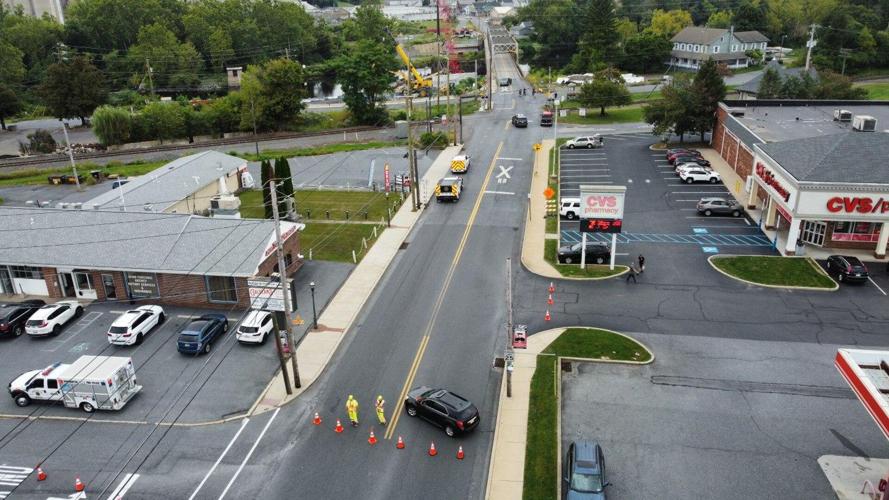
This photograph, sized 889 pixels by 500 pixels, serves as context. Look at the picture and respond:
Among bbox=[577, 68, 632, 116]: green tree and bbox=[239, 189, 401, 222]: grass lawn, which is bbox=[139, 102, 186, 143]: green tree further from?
bbox=[577, 68, 632, 116]: green tree

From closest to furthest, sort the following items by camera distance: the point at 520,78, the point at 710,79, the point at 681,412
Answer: the point at 681,412 → the point at 710,79 → the point at 520,78

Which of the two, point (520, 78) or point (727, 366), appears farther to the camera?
point (520, 78)

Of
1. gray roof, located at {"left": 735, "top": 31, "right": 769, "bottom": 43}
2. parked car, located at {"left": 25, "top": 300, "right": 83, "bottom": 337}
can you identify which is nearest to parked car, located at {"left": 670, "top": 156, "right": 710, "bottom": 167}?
parked car, located at {"left": 25, "top": 300, "right": 83, "bottom": 337}

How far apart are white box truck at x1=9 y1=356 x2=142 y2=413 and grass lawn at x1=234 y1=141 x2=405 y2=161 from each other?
163 feet

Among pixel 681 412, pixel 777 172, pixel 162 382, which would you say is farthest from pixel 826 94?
pixel 162 382

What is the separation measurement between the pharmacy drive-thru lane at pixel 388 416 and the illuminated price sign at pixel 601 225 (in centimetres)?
583

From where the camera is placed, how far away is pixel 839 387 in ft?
97.3

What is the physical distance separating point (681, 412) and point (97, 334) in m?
30.3

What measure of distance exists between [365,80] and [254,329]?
6757 centimetres

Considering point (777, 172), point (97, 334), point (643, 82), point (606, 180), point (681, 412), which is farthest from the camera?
point (643, 82)

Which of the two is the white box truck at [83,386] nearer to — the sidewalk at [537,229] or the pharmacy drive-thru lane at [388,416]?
the pharmacy drive-thru lane at [388,416]

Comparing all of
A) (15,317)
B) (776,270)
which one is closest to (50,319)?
(15,317)

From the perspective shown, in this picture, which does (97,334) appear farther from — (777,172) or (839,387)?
(777,172)

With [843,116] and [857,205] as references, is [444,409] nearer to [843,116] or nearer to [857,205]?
[857,205]
